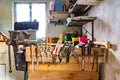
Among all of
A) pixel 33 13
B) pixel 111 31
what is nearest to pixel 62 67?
pixel 111 31

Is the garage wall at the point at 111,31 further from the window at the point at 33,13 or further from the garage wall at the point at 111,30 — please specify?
the window at the point at 33,13

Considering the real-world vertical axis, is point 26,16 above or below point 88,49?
above

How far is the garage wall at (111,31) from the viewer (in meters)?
2.10

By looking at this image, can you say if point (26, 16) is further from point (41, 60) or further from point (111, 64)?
point (111, 64)

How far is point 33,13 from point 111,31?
3746 mm

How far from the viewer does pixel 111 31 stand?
2281 mm

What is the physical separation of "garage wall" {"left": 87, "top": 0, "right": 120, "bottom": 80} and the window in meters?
3.07

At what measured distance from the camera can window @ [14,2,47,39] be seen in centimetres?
563

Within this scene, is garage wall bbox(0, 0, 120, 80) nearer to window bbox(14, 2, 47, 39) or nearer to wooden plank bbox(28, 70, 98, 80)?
wooden plank bbox(28, 70, 98, 80)

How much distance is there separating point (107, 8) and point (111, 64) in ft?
2.25

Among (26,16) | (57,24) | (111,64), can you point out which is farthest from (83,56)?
(26,16)

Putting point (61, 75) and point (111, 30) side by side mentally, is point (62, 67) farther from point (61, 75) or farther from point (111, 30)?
point (111, 30)

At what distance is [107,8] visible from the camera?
8.07 ft

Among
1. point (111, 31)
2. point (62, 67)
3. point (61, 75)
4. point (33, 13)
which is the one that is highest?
point (33, 13)
